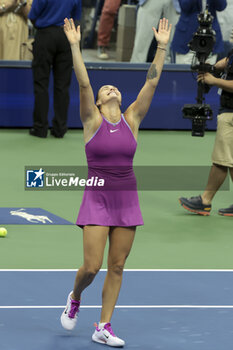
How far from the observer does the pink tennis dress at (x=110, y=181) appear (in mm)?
6789

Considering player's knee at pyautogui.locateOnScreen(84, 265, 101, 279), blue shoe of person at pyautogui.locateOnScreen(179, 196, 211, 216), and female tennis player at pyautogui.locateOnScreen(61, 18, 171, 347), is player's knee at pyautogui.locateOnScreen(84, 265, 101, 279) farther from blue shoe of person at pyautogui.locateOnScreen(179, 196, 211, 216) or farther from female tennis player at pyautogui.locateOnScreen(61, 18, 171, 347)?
blue shoe of person at pyautogui.locateOnScreen(179, 196, 211, 216)

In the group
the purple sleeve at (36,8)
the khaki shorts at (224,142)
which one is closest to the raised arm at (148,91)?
the khaki shorts at (224,142)

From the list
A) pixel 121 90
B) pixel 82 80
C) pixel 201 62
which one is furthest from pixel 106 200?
pixel 121 90

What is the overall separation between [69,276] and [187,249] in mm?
1570

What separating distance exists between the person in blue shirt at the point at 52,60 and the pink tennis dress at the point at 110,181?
25.1 ft

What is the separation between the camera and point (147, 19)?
16.0 m

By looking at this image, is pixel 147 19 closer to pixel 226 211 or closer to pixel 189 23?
pixel 189 23

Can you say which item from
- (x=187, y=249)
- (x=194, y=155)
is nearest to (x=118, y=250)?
(x=187, y=249)

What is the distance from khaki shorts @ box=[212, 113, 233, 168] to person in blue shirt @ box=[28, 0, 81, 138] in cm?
443

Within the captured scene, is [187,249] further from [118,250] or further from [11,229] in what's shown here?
[118,250]

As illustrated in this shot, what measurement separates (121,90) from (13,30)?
2114 mm

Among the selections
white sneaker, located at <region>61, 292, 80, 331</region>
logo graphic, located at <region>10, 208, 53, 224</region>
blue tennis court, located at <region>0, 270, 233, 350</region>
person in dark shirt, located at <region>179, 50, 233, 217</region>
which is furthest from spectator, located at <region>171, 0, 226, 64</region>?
white sneaker, located at <region>61, 292, 80, 331</region>

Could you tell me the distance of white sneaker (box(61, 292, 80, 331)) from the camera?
702 cm

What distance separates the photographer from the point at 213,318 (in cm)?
749
